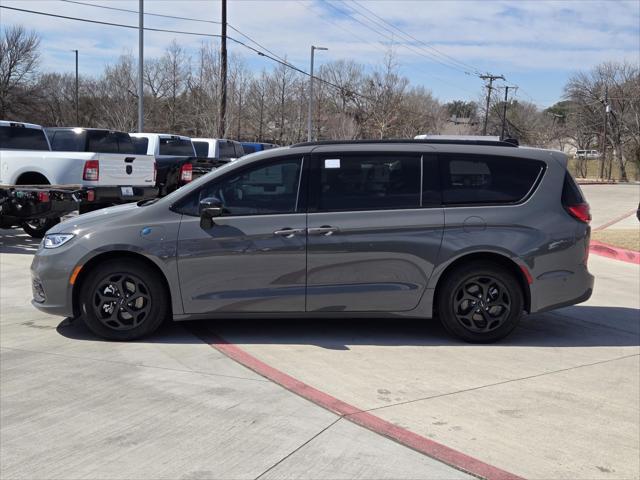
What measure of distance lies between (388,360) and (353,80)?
55.5 m

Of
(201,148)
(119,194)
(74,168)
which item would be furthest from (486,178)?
(201,148)

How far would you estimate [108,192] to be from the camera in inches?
452

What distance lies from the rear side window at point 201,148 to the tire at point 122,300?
15976 mm

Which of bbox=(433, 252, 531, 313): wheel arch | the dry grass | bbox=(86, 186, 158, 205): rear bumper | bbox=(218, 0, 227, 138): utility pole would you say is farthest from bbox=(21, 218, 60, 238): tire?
bbox=(218, 0, 227, 138): utility pole

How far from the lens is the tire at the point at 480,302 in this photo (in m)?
5.89

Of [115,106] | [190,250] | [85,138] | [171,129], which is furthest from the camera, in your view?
[171,129]

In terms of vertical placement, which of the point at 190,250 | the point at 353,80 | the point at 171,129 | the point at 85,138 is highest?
the point at 353,80

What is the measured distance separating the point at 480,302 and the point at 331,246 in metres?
1.45

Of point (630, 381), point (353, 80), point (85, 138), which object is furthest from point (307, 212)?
point (353, 80)

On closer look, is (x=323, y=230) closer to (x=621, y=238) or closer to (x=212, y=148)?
(x=621, y=238)

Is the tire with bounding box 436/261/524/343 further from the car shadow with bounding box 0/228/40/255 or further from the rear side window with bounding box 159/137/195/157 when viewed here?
the rear side window with bounding box 159/137/195/157

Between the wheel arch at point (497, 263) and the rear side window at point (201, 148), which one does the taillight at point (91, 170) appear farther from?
the rear side window at point (201, 148)

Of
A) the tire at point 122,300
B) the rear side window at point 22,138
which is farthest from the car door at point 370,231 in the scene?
the rear side window at point 22,138

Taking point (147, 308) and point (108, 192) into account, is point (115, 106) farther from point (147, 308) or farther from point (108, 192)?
point (147, 308)
